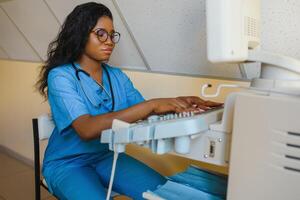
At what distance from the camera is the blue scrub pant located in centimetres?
106

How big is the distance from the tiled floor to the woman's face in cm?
138

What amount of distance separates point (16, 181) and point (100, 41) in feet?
5.57

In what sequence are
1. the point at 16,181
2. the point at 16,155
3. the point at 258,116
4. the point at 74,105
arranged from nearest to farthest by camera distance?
the point at 258,116, the point at 74,105, the point at 16,181, the point at 16,155

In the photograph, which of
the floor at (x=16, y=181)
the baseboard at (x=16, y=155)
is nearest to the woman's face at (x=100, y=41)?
the floor at (x=16, y=181)

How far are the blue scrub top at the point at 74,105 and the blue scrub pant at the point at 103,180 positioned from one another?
2.4 inches

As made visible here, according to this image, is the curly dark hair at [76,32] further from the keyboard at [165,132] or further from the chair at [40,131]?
the keyboard at [165,132]

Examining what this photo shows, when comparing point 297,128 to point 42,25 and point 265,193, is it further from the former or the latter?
point 42,25

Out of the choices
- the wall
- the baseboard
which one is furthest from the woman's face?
the baseboard

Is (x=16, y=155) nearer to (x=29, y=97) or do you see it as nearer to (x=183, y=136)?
(x=29, y=97)

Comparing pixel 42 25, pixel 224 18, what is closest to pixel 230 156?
pixel 224 18

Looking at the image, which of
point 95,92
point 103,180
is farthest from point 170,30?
point 103,180

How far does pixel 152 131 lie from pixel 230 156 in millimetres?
192

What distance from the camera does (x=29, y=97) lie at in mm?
2492

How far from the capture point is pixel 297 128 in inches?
22.0
